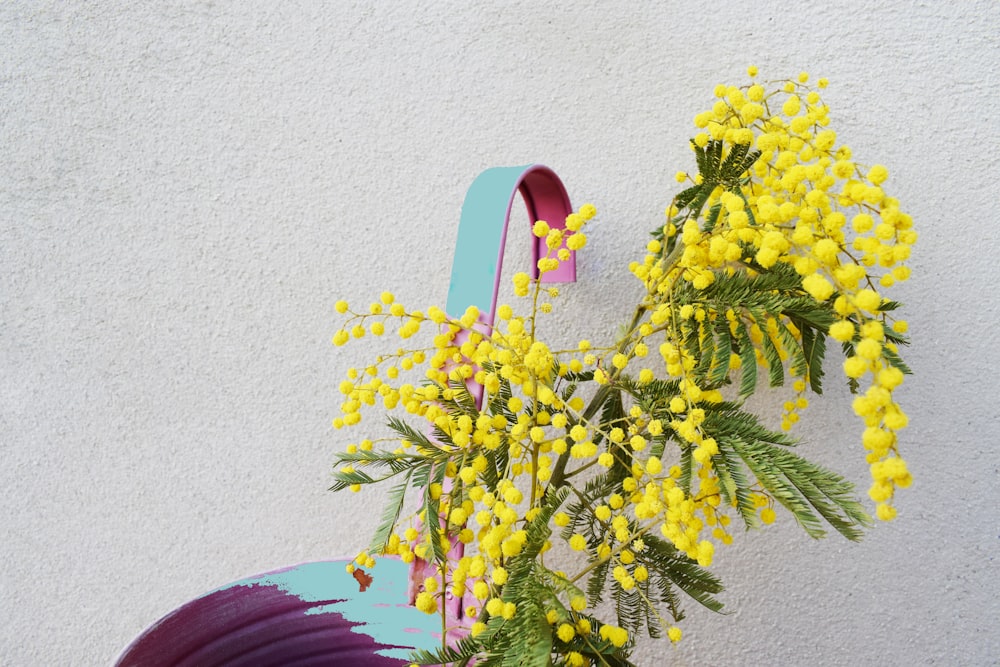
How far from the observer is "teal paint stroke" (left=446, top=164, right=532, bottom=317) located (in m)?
0.64

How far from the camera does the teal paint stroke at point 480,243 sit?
2.10ft

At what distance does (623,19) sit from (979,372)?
0.57 m

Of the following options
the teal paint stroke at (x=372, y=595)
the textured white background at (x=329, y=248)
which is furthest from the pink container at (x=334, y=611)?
the textured white background at (x=329, y=248)

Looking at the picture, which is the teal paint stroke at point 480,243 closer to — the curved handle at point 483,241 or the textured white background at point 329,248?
the curved handle at point 483,241

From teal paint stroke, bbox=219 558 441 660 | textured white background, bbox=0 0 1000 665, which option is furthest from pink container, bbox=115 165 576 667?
textured white background, bbox=0 0 1000 665

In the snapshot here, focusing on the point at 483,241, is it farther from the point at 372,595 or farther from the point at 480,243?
the point at 372,595

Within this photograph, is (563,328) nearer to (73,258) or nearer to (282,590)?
(282,590)

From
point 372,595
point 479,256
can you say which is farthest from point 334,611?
point 479,256

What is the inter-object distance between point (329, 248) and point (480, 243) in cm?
35

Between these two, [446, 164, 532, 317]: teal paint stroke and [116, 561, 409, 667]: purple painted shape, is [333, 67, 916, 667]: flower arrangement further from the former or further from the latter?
[116, 561, 409, 667]: purple painted shape

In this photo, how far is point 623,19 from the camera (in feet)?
2.80

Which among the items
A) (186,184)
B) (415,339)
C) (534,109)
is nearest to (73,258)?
(186,184)

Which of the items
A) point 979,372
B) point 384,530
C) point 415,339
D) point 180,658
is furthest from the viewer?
point 415,339

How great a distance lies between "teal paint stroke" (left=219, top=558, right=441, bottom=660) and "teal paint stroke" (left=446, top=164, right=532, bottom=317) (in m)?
0.27
